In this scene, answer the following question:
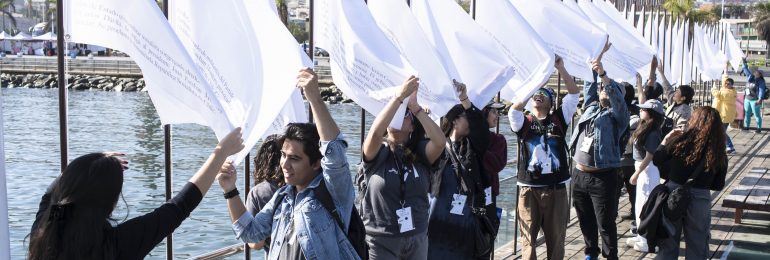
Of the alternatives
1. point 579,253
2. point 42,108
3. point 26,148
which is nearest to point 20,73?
point 42,108

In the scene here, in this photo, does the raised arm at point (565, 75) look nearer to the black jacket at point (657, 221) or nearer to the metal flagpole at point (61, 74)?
the black jacket at point (657, 221)

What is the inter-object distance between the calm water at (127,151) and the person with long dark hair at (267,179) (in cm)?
89

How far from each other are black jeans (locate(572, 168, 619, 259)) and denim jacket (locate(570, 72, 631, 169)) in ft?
0.40

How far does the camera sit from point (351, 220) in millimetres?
4168

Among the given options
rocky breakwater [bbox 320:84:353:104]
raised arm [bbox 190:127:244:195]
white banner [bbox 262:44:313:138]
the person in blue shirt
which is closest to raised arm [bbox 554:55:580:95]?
white banner [bbox 262:44:313:138]

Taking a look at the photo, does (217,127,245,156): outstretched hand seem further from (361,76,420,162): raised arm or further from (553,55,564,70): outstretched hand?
(553,55,564,70): outstretched hand

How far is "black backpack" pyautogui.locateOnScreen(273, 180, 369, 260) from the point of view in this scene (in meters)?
4.00

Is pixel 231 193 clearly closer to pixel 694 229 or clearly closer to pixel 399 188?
pixel 399 188

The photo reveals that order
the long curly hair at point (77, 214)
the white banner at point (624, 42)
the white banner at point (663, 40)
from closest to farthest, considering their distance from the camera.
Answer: the long curly hair at point (77, 214) → the white banner at point (624, 42) → the white banner at point (663, 40)

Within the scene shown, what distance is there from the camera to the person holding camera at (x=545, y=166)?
7.41m

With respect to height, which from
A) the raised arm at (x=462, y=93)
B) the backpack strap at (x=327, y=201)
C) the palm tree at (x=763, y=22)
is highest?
the palm tree at (x=763, y=22)

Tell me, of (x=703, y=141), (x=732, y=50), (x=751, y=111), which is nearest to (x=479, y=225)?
(x=703, y=141)

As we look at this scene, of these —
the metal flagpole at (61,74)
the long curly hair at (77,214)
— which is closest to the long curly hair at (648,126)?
the metal flagpole at (61,74)

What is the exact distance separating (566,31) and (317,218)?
165 inches
